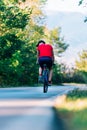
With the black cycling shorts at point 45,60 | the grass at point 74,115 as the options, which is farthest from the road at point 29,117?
the black cycling shorts at point 45,60

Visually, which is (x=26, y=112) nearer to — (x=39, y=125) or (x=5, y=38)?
(x=39, y=125)

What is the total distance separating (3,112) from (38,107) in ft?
5.83

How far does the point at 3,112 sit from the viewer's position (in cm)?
1395

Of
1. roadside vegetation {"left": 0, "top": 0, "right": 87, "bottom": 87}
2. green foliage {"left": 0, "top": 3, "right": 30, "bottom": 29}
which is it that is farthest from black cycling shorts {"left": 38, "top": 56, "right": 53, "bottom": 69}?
green foliage {"left": 0, "top": 3, "right": 30, "bottom": 29}

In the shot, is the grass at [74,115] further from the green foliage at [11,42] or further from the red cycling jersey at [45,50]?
the green foliage at [11,42]

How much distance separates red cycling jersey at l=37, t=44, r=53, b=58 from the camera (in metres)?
22.7

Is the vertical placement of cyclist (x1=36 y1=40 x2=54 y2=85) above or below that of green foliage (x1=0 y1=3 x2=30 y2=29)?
below

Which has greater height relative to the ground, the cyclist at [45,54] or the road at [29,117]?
the cyclist at [45,54]

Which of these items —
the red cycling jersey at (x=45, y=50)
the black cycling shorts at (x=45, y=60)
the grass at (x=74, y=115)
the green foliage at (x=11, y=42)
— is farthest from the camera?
the green foliage at (x=11, y=42)

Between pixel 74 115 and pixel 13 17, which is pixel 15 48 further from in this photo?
pixel 74 115

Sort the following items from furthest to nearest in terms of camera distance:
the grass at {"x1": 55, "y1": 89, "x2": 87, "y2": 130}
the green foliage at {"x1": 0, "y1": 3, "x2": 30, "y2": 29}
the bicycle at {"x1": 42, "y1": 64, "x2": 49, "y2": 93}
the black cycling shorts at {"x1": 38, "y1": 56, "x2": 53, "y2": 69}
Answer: the green foliage at {"x1": 0, "y1": 3, "x2": 30, "y2": 29}, the bicycle at {"x1": 42, "y1": 64, "x2": 49, "y2": 93}, the black cycling shorts at {"x1": 38, "y1": 56, "x2": 53, "y2": 69}, the grass at {"x1": 55, "y1": 89, "x2": 87, "y2": 130}

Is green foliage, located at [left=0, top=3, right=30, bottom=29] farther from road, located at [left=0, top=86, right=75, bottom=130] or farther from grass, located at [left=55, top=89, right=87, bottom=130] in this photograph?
grass, located at [left=55, top=89, right=87, bottom=130]

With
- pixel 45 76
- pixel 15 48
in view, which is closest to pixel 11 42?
pixel 15 48

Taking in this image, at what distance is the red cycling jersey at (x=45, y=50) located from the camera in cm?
2272
